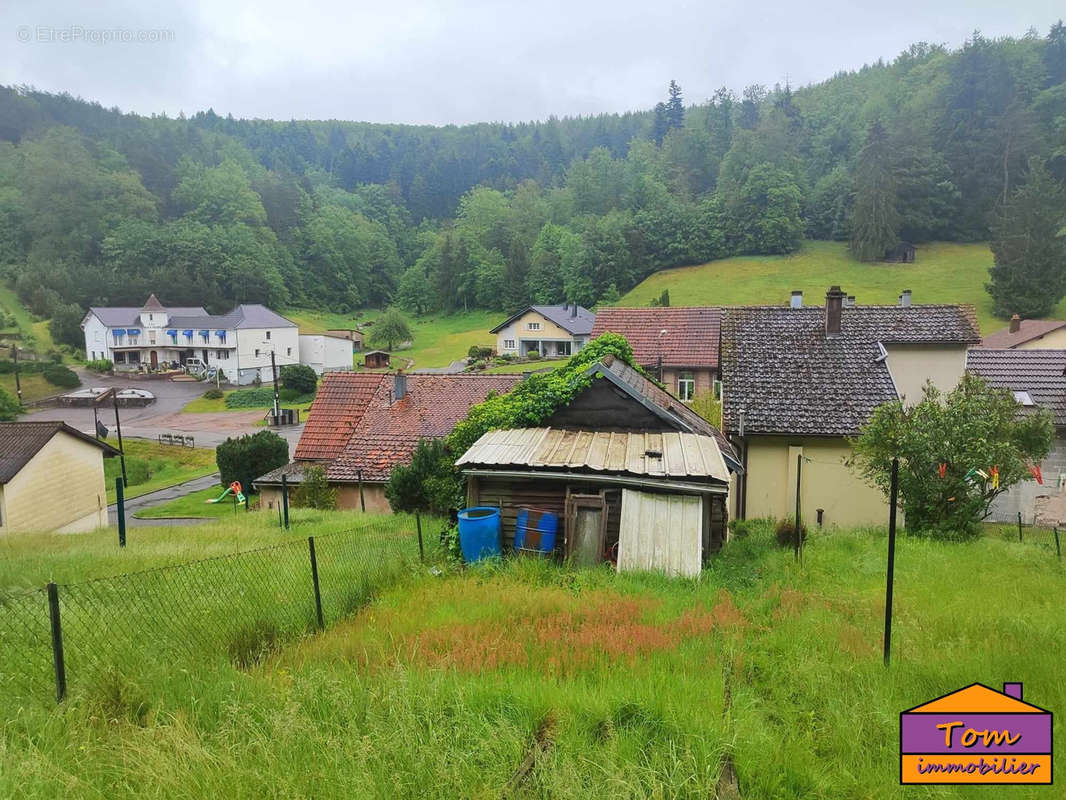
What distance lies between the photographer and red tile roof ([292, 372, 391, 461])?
883 inches

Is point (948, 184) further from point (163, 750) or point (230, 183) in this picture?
point (230, 183)

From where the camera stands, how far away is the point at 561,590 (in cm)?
771

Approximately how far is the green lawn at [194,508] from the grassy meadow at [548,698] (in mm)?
19376

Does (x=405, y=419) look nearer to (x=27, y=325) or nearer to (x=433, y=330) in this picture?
(x=433, y=330)

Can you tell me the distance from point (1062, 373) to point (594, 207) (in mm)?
90495

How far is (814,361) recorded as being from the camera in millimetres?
17953

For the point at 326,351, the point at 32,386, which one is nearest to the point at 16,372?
the point at 32,386

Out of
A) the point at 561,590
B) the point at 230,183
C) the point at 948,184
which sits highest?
the point at 230,183

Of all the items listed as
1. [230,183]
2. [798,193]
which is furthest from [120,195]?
[798,193]

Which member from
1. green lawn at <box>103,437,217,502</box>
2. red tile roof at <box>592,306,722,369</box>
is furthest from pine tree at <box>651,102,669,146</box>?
green lawn at <box>103,437,217,502</box>

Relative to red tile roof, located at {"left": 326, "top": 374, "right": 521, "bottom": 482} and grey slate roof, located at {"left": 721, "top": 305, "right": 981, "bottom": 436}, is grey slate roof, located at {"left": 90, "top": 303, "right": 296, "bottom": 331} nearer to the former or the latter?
red tile roof, located at {"left": 326, "top": 374, "right": 521, "bottom": 482}

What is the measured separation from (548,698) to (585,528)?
5643 millimetres

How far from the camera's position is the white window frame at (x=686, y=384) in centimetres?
3319

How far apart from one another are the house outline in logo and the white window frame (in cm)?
2993
